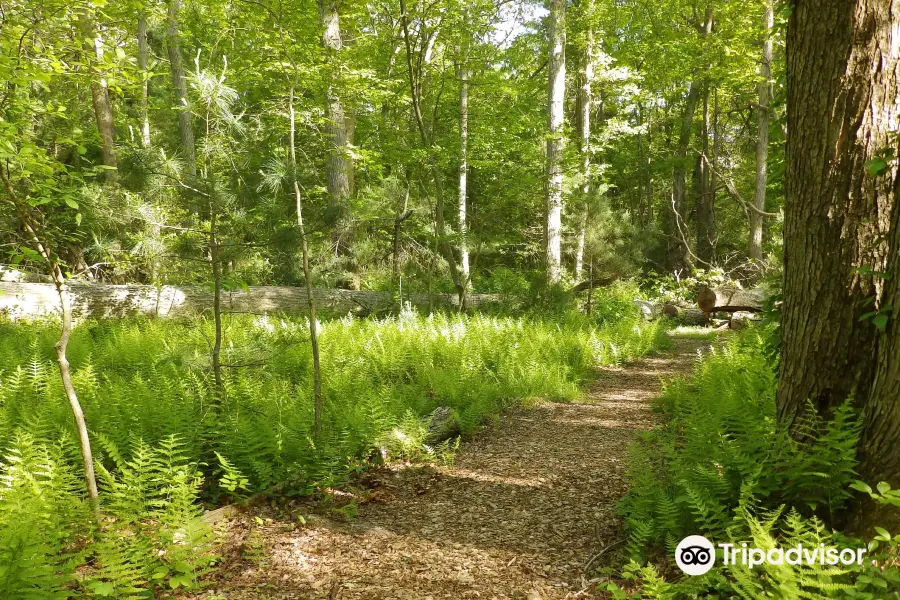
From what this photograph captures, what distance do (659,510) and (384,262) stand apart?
37.1ft

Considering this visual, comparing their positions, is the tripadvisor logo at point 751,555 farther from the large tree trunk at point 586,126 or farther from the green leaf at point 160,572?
the large tree trunk at point 586,126

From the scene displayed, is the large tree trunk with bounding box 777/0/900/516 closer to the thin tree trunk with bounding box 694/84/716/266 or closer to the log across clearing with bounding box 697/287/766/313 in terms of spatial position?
the log across clearing with bounding box 697/287/766/313

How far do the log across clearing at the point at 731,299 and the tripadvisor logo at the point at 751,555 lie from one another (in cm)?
1233

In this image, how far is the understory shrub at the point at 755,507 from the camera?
2443mm

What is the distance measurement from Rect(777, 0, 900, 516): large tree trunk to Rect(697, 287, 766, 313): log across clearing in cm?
1164

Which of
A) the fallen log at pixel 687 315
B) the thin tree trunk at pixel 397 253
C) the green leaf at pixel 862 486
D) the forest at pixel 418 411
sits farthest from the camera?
the fallen log at pixel 687 315

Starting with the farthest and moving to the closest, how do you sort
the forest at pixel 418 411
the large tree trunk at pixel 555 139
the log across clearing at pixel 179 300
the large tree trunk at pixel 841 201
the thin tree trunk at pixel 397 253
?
the large tree trunk at pixel 555 139
the thin tree trunk at pixel 397 253
the log across clearing at pixel 179 300
the large tree trunk at pixel 841 201
the forest at pixel 418 411

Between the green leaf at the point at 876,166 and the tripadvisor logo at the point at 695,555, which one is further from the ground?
the green leaf at the point at 876,166

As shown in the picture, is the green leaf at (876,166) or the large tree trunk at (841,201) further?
the large tree trunk at (841,201)

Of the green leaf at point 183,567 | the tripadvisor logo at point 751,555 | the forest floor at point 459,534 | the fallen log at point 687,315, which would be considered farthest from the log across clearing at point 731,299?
the green leaf at point 183,567

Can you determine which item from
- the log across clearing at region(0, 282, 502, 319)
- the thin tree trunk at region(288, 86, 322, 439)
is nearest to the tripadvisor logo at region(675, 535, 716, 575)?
the thin tree trunk at region(288, 86, 322, 439)

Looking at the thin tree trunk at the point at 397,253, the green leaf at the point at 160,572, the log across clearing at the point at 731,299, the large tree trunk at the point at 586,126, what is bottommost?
the green leaf at the point at 160,572

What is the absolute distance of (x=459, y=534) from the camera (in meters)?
3.91

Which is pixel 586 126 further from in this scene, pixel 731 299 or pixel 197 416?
pixel 197 416
